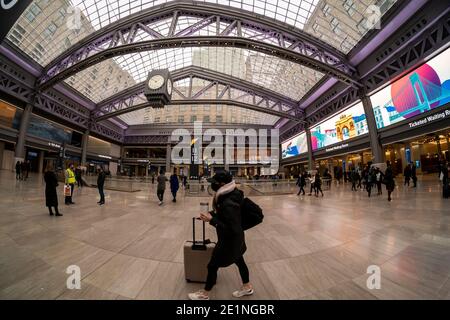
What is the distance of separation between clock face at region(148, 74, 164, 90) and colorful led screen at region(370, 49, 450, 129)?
19.7 meters

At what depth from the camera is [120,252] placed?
317 centimetres

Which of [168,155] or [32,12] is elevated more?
[32,12]

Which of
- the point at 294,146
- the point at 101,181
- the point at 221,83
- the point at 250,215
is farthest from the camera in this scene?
the point at 294,146

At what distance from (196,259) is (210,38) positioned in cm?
1630

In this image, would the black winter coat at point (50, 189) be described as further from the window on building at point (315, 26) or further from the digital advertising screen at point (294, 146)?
the digital advertising screen at point (294, 146)

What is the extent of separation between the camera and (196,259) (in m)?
2.20

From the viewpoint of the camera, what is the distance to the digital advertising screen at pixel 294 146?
2899 centimetres

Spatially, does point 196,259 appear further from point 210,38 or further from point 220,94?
point 220,94

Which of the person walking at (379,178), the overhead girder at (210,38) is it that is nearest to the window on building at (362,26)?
the overhead girder at (210,38)

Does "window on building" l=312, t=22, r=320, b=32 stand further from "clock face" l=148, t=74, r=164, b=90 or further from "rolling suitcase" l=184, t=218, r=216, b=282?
"rolling suitcase" l=184, t=218, r=216, b=282

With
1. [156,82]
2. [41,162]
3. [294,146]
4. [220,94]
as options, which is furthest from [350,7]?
[41,162]

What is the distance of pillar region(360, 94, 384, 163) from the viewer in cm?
1554

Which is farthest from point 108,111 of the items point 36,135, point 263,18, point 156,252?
point 156,252
